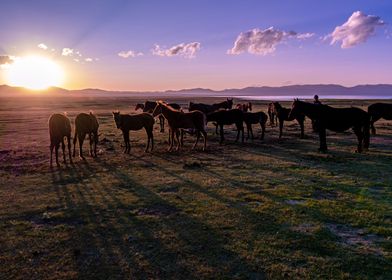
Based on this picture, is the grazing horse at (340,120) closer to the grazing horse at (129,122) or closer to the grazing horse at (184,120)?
the grazing horse at (184,120)

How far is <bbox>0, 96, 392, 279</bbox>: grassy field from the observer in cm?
619

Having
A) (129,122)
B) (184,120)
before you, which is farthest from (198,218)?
(129,122)

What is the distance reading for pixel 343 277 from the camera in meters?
5.73

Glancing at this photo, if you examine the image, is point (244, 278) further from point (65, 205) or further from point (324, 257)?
point (65, 205)

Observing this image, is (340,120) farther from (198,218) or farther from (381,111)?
(198,218)

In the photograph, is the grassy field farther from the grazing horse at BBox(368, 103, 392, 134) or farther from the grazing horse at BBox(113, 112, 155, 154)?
the grazing horse at BBox(368, 103, 392, 134)

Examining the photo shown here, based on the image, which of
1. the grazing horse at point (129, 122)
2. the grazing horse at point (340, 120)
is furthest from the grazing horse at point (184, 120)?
the grazing horse at point (340, 120)

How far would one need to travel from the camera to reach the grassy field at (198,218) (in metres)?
6.19

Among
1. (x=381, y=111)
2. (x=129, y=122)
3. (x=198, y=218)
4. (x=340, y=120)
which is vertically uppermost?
(x=381, y=111)

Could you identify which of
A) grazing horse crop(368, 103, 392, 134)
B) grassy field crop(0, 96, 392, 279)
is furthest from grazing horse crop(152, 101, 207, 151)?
grazing horse crop(368, 103, 392, 134)

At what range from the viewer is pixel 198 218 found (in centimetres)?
839

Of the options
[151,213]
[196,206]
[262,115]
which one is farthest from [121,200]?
[262,115]

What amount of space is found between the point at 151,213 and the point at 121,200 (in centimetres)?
137

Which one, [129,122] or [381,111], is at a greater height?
[381,111]
